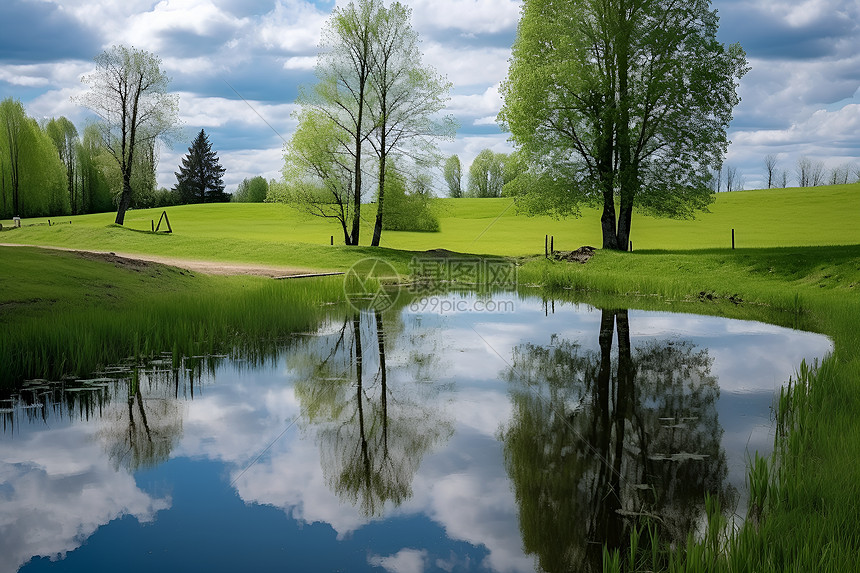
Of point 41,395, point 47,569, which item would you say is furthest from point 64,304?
point 47,569

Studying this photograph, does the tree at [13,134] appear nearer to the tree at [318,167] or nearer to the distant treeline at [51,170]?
the distant treeline at [51,170]

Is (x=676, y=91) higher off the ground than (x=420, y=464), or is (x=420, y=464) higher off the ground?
(x=676, y=91)

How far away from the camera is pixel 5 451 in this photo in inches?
245

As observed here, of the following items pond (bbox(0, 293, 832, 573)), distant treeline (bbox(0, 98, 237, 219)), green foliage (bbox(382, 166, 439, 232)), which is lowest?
pond (bbox(0, 293, 832, 573))

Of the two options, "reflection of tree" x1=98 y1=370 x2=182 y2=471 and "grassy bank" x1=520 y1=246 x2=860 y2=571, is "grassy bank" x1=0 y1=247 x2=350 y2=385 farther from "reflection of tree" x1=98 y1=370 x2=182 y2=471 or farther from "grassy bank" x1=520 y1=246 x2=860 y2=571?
"grassy bank" x1=520 y1=246 x2=860 y2=571

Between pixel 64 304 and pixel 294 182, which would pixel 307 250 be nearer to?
pixel 294 182

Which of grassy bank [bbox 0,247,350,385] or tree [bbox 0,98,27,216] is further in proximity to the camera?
tree [bbox 0,98,27,216]

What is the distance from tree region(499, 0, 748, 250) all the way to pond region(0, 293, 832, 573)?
65.6 feet

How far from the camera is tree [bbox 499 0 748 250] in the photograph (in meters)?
28.7

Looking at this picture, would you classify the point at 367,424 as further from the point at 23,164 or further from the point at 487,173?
the point at 487,173

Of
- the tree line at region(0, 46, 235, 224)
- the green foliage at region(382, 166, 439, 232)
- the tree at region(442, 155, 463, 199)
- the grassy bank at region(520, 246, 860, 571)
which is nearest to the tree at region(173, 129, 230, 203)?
the tree line at region(0, 46, 235, 224)

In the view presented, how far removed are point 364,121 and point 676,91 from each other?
53.6 ft

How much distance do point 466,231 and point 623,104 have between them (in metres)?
25.5

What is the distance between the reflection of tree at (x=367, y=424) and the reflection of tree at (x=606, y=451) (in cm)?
99
